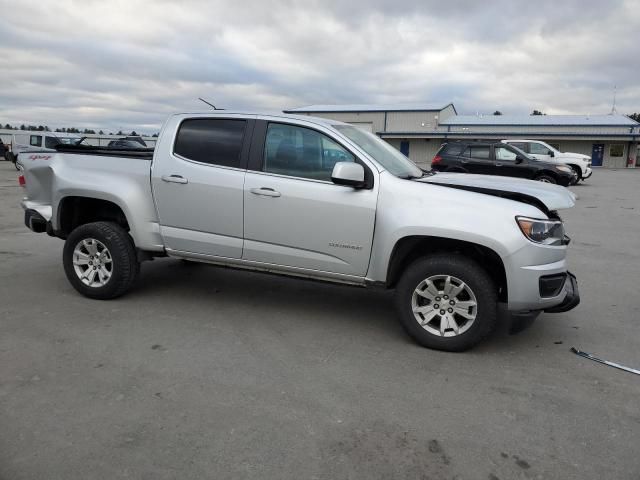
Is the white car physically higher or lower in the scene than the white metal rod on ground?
higher

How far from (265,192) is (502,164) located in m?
14.2

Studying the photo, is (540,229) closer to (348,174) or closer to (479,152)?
(348,174)

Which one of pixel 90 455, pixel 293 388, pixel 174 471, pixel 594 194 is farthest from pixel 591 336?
pixel 594 194

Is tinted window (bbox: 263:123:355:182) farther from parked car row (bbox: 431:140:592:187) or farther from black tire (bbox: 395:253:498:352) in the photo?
parked car row (bbox: 431:140:592:187)

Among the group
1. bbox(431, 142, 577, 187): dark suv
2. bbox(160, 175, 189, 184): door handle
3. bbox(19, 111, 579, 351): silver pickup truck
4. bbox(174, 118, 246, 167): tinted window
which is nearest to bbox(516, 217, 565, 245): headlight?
bbox(19, 111, 579, 351): silver pickup truck

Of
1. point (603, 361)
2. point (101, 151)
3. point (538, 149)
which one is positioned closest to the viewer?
point (603, 361)

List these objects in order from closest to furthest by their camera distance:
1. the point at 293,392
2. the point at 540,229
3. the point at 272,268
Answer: the point at 293,392 < the point at 540,229 < the point at 272,268

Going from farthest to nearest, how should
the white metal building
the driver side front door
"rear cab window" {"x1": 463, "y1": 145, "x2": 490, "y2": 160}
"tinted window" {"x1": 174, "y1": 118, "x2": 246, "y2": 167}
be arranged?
the white metal building, "rear cab window" {"x1": 463, "y1": 145, "x2": 490, "y2": 160}, "tinted window" {"x1": 174, "y1": 118, "x2": 246, "y2": 167}, the driver side front door

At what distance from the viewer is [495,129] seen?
49.6 m

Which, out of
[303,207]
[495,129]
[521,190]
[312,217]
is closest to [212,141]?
[303,207]

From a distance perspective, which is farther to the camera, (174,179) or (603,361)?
(174,179)

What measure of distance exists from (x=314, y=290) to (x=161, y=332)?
6.33 feet

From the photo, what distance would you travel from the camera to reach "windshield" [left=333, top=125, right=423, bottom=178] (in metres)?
4.60

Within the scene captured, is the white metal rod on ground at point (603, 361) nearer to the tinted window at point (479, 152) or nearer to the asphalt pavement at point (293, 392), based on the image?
the asphalt pavement at point (293, 392)
